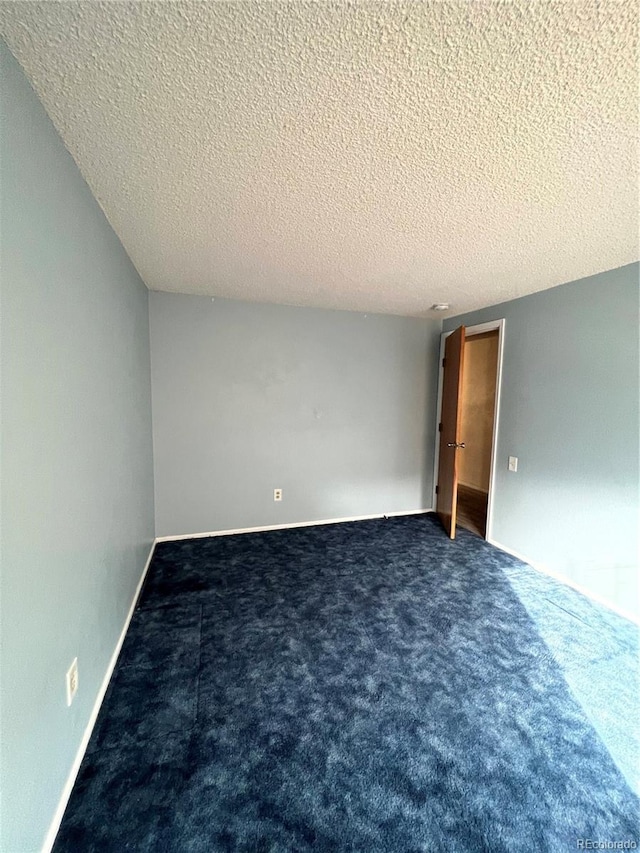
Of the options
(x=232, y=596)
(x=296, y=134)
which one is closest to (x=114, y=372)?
(x=296, y=134)

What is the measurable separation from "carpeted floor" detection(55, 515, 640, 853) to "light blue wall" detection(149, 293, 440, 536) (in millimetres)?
1010

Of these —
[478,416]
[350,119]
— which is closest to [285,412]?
[350,119]

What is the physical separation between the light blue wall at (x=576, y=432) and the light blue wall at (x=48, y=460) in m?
3.10

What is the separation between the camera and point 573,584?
2572mm

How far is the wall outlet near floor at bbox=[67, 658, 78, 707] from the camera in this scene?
3.87 feet

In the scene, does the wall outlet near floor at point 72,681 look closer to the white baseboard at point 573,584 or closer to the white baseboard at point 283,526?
the white baseboard at point 283,526

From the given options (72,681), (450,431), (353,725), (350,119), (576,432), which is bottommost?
(353,725)

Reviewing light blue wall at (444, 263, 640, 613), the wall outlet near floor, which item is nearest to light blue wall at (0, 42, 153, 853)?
the wall outlet near floor

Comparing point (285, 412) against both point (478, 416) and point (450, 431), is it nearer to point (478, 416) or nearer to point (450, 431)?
point (450, 431)

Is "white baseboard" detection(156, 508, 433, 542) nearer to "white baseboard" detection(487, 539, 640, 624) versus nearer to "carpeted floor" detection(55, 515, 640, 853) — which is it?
"carpeted floor" detection(55, 515, 640, 853)

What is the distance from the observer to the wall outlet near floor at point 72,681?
1180mm

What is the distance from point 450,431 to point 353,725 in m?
2.80

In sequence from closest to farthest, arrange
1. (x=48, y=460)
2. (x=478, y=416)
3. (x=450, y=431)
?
(x=48, y=460)
(x=450, y=431)
(x=478, y=416)

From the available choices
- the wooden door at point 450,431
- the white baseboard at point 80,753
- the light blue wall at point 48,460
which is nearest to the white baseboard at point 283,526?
the wooden door at point 450,431
